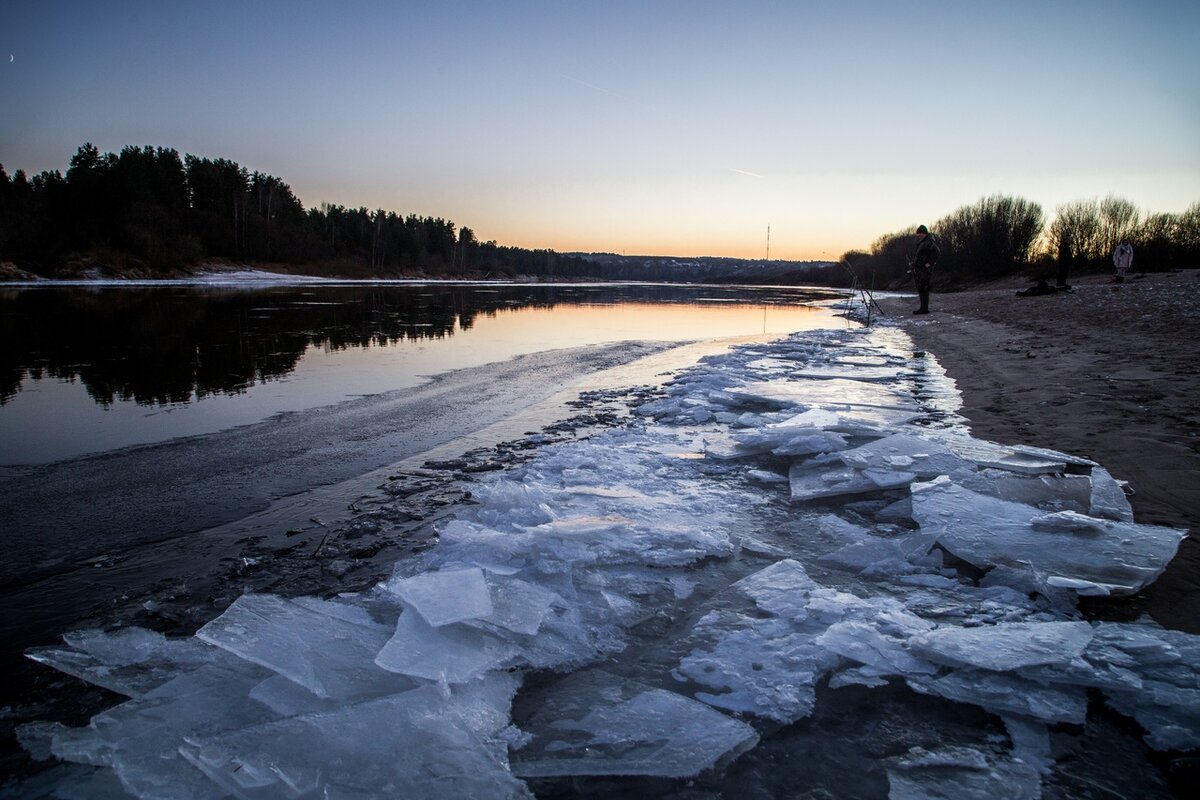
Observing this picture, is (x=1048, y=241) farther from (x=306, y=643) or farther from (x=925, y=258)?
(x=306, y=643)

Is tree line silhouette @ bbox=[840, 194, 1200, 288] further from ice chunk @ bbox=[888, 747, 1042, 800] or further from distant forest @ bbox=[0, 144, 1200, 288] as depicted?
ice chunk @ bbox=[888, 747, 1042, 800]

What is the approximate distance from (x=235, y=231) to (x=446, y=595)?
63.8 metres

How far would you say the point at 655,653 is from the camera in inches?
72.6

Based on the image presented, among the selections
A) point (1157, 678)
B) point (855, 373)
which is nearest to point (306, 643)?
point (1157, 678)

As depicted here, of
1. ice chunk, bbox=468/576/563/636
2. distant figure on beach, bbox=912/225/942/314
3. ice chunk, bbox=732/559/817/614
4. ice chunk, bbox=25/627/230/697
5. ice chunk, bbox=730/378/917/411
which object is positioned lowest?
ice chunk, bbox=25/627/230/697

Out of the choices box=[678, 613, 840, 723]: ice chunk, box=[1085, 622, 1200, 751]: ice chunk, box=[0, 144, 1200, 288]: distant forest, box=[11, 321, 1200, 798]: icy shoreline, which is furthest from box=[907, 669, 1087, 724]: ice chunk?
box=[0, 144, 1200, 288]: distant forest

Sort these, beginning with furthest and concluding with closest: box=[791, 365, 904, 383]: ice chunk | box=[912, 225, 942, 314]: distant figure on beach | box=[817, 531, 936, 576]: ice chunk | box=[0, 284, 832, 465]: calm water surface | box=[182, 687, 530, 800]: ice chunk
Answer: box=[912, 225, 942, 314]: distant figure on beach
box=[791, 365, 904, 383]: ice chunk
box=[0, 284, 832, 465]: calm water surface
box=[817, 531, 936, 576]: ice chunk
box=[182, 687, 530, 800]: ice chunk

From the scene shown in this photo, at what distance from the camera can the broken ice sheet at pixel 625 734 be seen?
1.37 meters

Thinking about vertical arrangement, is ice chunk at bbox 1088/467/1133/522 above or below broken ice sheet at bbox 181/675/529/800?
above

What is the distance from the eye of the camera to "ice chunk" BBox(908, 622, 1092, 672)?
5.30 ft

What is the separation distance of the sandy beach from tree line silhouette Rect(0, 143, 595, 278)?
49545 mm

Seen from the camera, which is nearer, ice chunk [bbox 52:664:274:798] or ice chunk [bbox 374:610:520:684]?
ice chunk [bbox 52:664:274:798]

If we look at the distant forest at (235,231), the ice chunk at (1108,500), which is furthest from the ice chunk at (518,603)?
the distant forest at (235,231)

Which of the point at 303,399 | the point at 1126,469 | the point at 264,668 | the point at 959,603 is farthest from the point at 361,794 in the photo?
the point at 303,399
